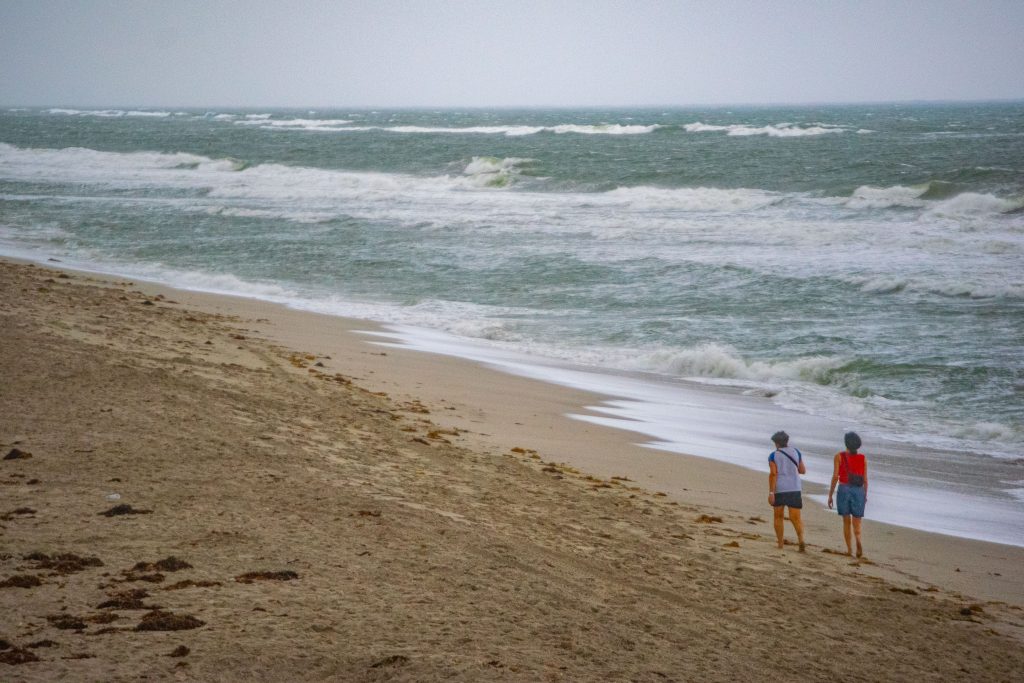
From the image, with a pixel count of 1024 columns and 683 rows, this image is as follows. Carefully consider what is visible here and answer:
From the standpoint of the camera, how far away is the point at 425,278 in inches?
830

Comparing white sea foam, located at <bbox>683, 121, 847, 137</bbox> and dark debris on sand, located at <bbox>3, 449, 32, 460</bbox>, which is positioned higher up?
white sea foam, located at <bbox>683, 121, 847, 137</bbox>

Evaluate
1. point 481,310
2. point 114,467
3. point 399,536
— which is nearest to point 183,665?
point 399,536

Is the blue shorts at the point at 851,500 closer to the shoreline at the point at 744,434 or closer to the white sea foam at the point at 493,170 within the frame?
the shoreline at the point at 744,434

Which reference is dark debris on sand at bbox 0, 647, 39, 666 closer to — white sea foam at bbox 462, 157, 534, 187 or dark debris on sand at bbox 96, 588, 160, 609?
dark debris on sand at bbox 96, 588, 160, 609

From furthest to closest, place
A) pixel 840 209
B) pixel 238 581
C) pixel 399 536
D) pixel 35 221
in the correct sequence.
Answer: pixel 840 209
pixel 35 221
pixel 399 536
pixel 238 581

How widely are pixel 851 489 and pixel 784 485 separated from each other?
47 cm

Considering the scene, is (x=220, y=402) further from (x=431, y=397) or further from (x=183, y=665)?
(x=183, y=665)

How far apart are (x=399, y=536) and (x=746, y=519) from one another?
310cm

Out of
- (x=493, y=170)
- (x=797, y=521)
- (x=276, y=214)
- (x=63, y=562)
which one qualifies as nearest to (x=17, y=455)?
(x=63, y=562)

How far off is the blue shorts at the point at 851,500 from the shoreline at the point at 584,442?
12.1 inches

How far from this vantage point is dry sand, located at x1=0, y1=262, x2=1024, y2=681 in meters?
4.38

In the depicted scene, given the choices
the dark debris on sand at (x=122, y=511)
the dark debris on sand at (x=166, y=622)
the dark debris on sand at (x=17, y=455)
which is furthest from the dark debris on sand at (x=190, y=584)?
the dark debris on sand at (x=17, y=455)

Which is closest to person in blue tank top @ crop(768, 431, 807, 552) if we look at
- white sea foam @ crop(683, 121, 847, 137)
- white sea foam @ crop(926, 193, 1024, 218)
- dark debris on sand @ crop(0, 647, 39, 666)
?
dark debris on sand @ crop(0, 647, 39, 666)

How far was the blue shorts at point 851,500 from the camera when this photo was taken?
704 cm
